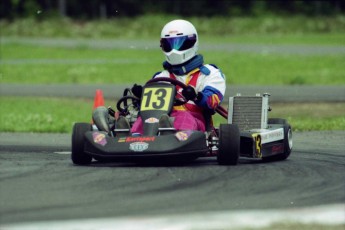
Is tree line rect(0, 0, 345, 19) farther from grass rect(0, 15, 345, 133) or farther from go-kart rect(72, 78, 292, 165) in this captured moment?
go-kart rect(72, 78, 292, 165)

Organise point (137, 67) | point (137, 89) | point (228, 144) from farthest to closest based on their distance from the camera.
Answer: point (137, 67), point (137, 89), point (228, 144)

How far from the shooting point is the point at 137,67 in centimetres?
2784

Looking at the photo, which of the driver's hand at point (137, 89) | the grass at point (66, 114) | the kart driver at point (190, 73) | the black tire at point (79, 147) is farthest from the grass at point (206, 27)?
the black tire at point (79, 147)

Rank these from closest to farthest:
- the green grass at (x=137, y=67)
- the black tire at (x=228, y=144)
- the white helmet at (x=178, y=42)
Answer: the black tire at (x=228, y=144) → the white helmet at (x=178, y=42) → the green grass at (x=137, y=67)

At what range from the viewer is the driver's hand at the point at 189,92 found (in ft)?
30.7

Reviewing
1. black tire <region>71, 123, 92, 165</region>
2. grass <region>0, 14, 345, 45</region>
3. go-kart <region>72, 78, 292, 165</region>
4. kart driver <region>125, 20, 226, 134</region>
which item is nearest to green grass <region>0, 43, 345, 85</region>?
grass <region>0, 14, 345, 45</region>

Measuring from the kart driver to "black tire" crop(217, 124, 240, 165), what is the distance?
22.9 inches

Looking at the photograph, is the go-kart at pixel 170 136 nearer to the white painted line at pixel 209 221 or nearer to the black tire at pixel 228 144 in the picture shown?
the black tire at pixel 228 144

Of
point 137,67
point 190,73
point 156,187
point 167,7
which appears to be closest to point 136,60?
point 137,67

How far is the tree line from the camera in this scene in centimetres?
5566

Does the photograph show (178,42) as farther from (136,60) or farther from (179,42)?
(136,60)

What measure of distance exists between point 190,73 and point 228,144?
1215mm

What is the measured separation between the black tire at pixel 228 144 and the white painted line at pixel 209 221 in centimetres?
283

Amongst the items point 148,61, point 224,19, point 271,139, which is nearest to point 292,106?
point 271,139
